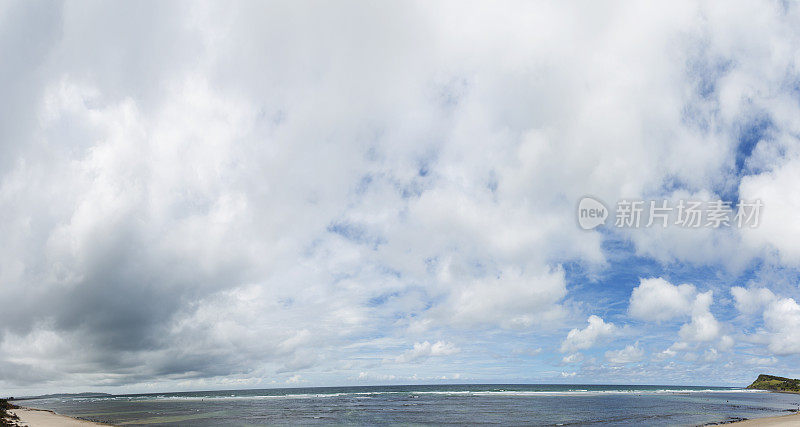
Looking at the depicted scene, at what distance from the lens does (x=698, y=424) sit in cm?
5047

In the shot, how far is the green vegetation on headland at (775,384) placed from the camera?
153 metres

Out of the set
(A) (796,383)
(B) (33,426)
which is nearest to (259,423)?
(B) (33,426)

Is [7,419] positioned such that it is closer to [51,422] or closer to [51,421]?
[51,422]

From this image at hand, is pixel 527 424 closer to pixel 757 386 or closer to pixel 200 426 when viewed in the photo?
pixel 200 426

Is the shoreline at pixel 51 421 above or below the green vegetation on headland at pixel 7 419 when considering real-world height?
below

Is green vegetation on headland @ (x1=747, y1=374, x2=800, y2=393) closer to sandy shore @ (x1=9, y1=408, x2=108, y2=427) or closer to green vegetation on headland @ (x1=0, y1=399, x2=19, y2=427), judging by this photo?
sandy shore @ (x1=9, y1=408, x2=108, y2=427)

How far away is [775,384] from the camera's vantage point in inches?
6747

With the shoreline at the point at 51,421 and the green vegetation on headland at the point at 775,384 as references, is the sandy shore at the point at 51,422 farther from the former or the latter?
the green vegetation on headland at the point at 775,384

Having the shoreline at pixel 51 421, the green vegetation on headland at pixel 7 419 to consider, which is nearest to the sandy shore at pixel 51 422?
the shoreline at pixel 51 421

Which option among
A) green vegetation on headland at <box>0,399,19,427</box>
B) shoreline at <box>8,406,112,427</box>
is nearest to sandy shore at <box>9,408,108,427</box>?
shoreline at <box>8,406,112,427</box>

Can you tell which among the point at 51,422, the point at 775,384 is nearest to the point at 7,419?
the point at 51,422

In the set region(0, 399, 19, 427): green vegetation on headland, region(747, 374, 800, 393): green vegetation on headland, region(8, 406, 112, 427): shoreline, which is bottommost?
region(747, 374, 800, 393): green vegetation on headland

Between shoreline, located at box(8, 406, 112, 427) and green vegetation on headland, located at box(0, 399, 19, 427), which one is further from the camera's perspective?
shoreline, located at box(8, 406, 112, 427)

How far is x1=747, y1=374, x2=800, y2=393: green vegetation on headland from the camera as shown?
15338 centimetres
